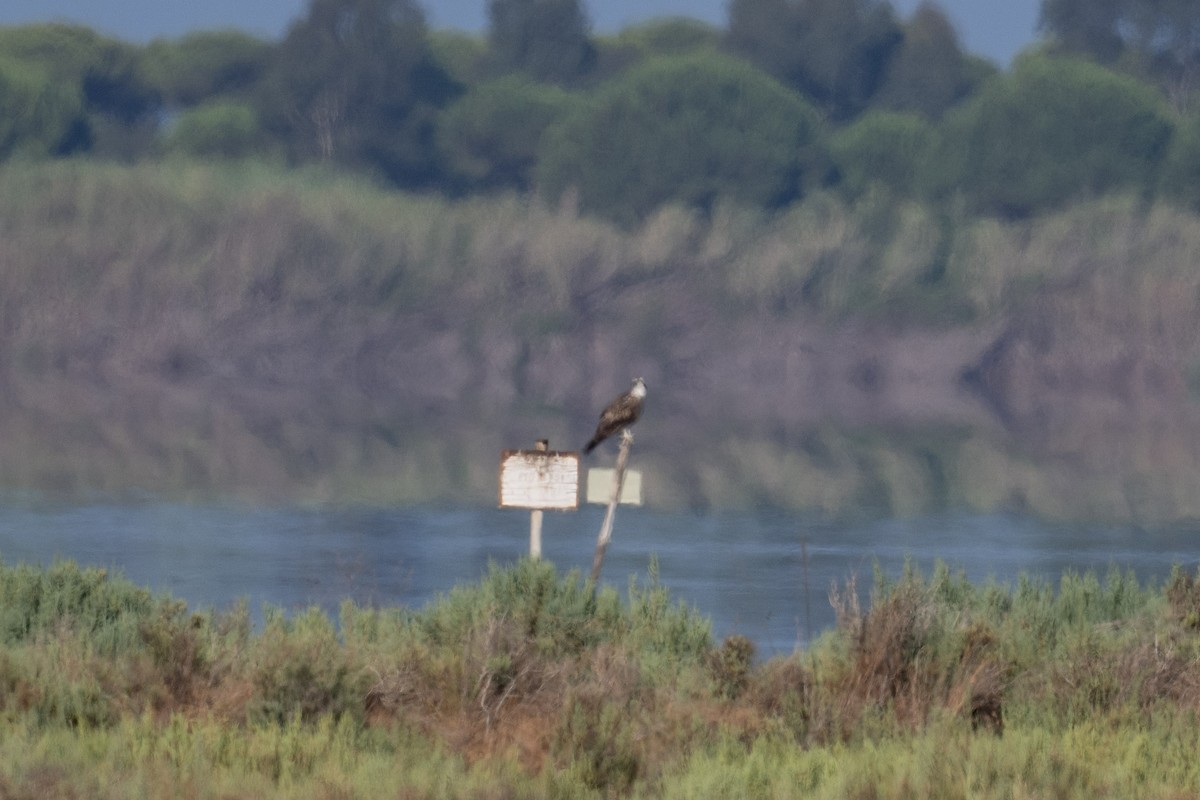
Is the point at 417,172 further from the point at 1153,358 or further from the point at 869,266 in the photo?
the point at 1153,358

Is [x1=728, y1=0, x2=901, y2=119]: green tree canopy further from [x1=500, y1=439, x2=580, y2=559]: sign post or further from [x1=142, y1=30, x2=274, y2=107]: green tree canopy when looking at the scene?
[x1=500, y1=439, x2=580, y2=559]: sign post

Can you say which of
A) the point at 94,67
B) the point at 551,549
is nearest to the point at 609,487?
the point at 551,549

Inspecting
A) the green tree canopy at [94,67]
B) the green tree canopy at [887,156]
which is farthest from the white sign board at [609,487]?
Result: the green tree canopy at [94,67]

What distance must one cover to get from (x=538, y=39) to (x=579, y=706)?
93.8 meters

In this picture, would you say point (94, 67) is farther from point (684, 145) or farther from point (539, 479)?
point (539, 479)

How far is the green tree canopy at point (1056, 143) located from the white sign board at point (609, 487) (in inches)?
2731

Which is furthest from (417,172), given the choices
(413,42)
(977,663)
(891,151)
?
(977,663)

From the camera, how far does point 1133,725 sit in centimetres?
902

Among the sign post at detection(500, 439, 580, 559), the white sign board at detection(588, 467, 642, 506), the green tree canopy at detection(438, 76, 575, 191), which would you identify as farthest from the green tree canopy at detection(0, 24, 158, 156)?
the sign post at detection(500, 439, 580, 559)

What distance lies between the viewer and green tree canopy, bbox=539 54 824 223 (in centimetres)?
8106

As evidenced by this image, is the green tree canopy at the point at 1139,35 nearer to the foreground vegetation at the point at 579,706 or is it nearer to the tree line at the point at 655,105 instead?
the tree line at the point at 655,105

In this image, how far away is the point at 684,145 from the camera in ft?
268

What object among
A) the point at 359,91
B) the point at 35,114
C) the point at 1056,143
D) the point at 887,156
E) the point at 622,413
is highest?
the point at 359,91

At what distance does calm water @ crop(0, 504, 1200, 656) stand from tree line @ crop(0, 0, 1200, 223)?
167 feet
